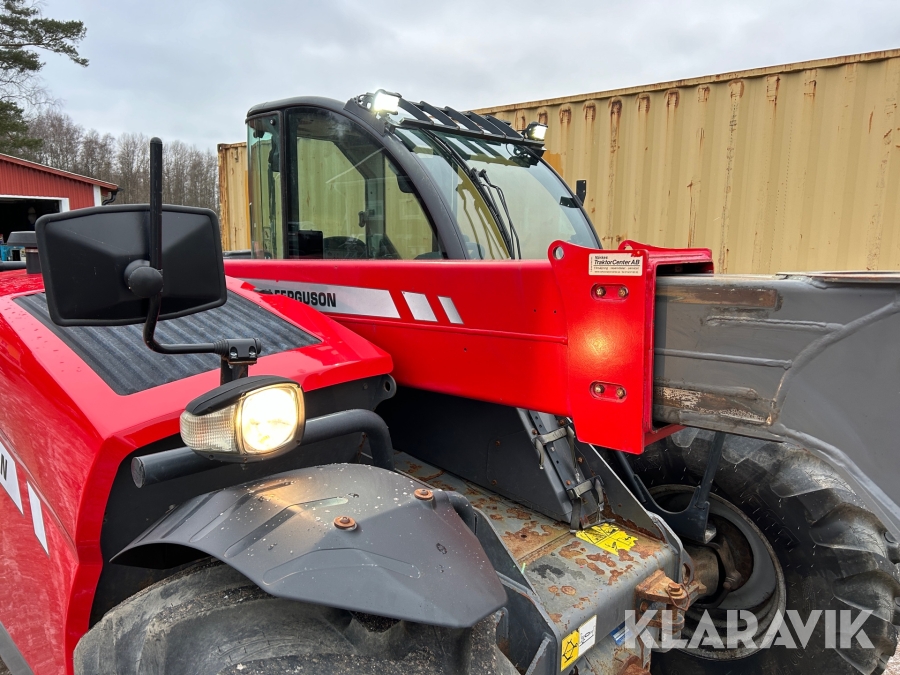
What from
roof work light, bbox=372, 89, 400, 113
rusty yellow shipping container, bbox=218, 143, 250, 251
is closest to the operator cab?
roof work light, bbox=372, 89, 400, 113

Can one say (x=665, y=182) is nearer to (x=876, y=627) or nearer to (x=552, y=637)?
(x=876, y=627)

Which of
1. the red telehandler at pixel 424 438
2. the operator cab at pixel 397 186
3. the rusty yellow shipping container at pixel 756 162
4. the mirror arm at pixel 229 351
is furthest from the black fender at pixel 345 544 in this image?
the rusty yellow shipping container at pixel 756 162

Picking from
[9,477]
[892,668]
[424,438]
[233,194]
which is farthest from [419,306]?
[233,194]

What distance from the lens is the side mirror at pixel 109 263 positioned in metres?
1.05

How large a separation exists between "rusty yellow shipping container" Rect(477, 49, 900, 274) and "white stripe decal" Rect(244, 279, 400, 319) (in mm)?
4529

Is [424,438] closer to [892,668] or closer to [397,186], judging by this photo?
[397,186]

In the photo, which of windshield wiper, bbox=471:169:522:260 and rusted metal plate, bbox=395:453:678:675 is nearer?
rusted metal plate, bbox=395:453:678:675

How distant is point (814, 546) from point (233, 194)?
9943mm

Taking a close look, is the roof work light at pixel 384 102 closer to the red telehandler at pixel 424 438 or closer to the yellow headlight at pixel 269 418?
the red telehandler at pixel 424 438

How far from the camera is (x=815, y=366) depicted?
50.4 inches

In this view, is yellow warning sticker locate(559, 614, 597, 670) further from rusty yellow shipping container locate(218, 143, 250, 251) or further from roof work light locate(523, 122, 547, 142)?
rusty yellow shipping container locate(218, 143, 250, 251)

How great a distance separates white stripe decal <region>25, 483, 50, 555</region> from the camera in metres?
1.69

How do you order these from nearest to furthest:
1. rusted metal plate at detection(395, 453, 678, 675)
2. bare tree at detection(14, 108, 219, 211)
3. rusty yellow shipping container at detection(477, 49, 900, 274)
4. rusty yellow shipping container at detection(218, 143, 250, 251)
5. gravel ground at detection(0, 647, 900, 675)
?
rusted metal plate at detection(395, 453, 678, 675), gravel ground at detection(0, 647, 900, 675), rusty yellow shipping container at detection(477, 49, 900, 274), rusty yellow shipping container at detection(218, 143, 250, 251), bare tree at detection(14, 108, 219, 211)

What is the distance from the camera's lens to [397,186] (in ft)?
7.66
